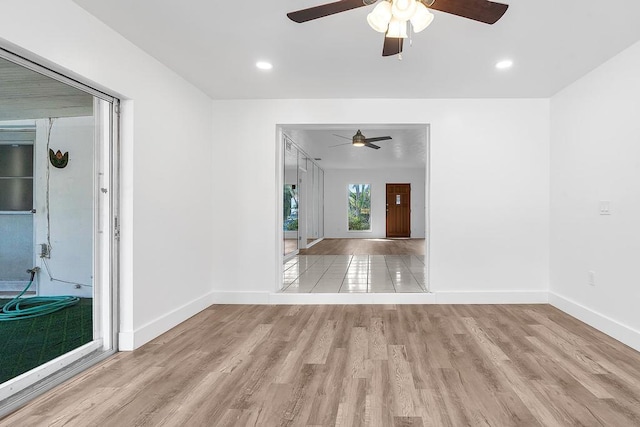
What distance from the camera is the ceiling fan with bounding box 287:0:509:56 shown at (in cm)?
178

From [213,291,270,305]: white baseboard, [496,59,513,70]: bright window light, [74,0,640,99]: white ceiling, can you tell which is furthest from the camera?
[213,291,270,305]: white baseboard

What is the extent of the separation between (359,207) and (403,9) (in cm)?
1158

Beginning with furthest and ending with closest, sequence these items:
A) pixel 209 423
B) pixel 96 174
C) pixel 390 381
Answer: pixel 96 174, pixel 390 381, pixel 209 423

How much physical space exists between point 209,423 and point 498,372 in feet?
6.08

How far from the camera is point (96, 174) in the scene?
287 centimetres

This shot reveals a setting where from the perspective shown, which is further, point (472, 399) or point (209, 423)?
point (472, 399)

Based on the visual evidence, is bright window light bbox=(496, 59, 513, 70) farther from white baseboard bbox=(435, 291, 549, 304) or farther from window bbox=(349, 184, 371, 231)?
window bbox=(349, 184, 371, 231)

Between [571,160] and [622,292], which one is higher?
[571,160]

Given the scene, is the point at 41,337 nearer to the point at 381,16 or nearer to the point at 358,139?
the point at 381,16

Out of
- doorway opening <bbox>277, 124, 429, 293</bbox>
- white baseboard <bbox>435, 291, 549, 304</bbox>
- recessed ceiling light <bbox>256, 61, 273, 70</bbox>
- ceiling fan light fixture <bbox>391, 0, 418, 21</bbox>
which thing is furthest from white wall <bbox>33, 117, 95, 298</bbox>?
white baseboard <bbox>435, 291, 549, 304</bbox>

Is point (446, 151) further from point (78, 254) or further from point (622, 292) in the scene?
point (78, 254)

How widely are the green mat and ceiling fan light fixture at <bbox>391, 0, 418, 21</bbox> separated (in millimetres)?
3084

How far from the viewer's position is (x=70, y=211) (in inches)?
117

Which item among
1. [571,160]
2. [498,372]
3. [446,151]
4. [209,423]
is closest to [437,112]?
[446,151]
